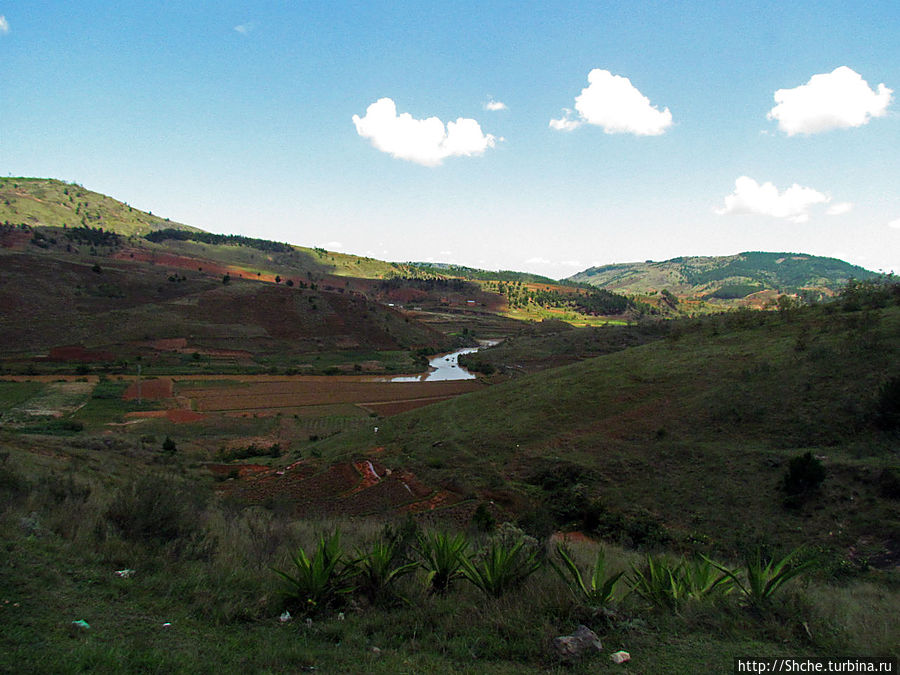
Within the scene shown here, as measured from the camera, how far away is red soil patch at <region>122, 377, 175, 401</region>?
43906 mm

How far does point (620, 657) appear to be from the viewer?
4289mm

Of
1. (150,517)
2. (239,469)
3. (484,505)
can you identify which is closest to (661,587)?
(150,517)

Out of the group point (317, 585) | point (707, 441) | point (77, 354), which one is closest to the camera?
point (317, 585)

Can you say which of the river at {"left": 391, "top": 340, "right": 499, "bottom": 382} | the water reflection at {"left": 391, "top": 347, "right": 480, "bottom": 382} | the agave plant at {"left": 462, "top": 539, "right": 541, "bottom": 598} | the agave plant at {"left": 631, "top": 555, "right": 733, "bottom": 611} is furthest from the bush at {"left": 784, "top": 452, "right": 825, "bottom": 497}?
the water reflection at {"left": 391, "top": 347, "right": 480, "bottom": 382}

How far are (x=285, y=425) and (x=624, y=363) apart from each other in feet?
91.9

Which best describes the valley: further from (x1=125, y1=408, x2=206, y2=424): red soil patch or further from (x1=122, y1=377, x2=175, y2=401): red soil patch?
(x1=122, y1=377, x2=175, y2=401): red soil patch

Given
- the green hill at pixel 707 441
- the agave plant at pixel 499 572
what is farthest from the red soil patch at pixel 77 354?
the agave plant at pixel 499 572

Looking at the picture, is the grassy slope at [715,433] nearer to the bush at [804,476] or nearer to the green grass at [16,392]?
the bush at [804,476]

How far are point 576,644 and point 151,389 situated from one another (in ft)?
175

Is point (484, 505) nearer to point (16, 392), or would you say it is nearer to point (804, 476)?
point (804, 476)

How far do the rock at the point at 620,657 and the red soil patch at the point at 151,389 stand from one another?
163ft

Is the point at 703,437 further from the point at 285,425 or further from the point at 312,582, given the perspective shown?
the point at 285,425

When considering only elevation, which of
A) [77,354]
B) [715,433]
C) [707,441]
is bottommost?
[77,354]

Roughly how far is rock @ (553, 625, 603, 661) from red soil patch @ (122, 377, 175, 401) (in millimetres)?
49315
